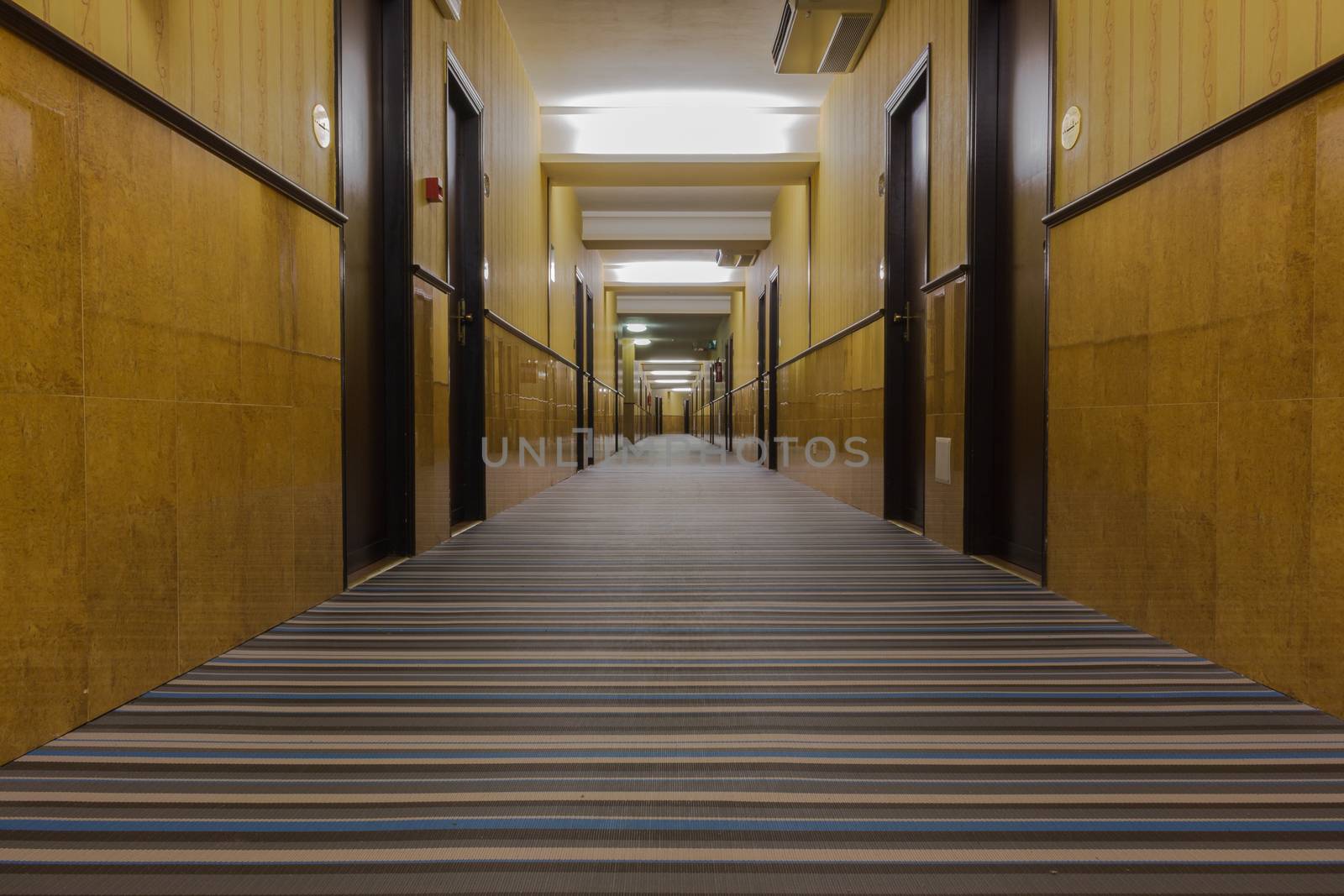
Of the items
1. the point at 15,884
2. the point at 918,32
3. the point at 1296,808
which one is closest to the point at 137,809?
the point at 15,884

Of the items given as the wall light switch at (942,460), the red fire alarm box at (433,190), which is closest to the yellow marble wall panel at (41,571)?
the red fire alarm box at (433,190)

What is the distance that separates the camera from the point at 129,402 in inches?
69.5

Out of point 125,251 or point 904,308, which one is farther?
point 904,308

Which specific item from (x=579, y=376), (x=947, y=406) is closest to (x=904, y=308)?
(x=947, y=406)

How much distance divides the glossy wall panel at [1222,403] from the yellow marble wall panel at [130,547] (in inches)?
106

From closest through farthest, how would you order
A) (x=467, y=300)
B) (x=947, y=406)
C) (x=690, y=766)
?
(x=690, y=766), (x=947, y=406), (x=467, y=300)

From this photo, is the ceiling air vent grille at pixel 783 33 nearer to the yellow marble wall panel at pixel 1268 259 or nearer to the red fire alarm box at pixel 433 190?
the red fire alarm box at pixel 433 190

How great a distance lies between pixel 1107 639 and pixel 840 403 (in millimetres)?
4261

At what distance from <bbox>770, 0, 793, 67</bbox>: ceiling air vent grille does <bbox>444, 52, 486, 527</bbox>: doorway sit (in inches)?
83.7

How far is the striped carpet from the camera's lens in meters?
1.17

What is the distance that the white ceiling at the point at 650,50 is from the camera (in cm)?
564

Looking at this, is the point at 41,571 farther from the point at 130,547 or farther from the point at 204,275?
the point at 204,275

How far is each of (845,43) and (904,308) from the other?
6.84 feet

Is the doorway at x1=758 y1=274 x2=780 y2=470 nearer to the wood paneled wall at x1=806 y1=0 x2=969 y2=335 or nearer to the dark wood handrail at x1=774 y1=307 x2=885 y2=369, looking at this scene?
the dark wood handrail at x1=774 y1=307 x2=885 y2=369
